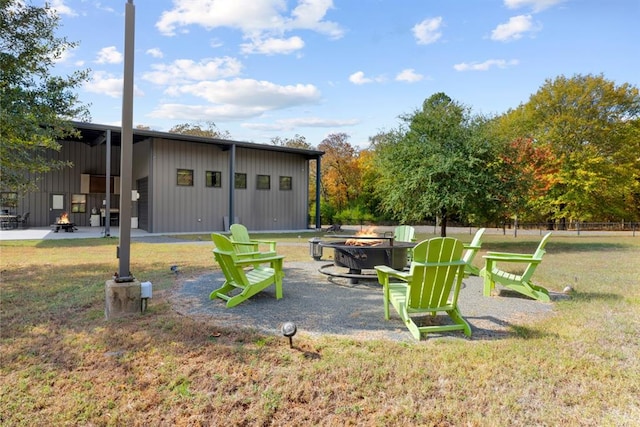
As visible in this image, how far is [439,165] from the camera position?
39.6 ft

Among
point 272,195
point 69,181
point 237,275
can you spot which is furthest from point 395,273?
point 69,181

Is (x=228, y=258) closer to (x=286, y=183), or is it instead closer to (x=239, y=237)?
(x=239, y=237)

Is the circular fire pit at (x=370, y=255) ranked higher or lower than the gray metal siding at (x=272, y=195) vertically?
lower

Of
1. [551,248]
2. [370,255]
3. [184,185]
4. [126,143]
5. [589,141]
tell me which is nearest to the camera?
[126,143]

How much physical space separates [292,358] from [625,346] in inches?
116

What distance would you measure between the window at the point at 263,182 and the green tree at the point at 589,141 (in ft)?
55.5

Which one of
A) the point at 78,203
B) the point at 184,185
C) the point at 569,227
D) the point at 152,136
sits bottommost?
the point at 569,227

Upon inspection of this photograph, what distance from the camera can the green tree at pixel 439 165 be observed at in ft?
39.3

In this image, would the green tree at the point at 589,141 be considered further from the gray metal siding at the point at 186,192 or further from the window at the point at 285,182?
the gray metal siding at the point at 186,192

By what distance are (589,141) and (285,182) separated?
70.7 ft

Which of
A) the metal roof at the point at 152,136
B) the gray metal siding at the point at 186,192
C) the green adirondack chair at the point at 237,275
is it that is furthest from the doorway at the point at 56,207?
the green adirondack chair at the point at 237,275

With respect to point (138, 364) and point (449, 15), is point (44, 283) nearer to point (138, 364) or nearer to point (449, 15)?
point (138, 364)

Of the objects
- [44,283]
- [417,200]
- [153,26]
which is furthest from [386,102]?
[44,283]

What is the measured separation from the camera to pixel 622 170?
26297mm
